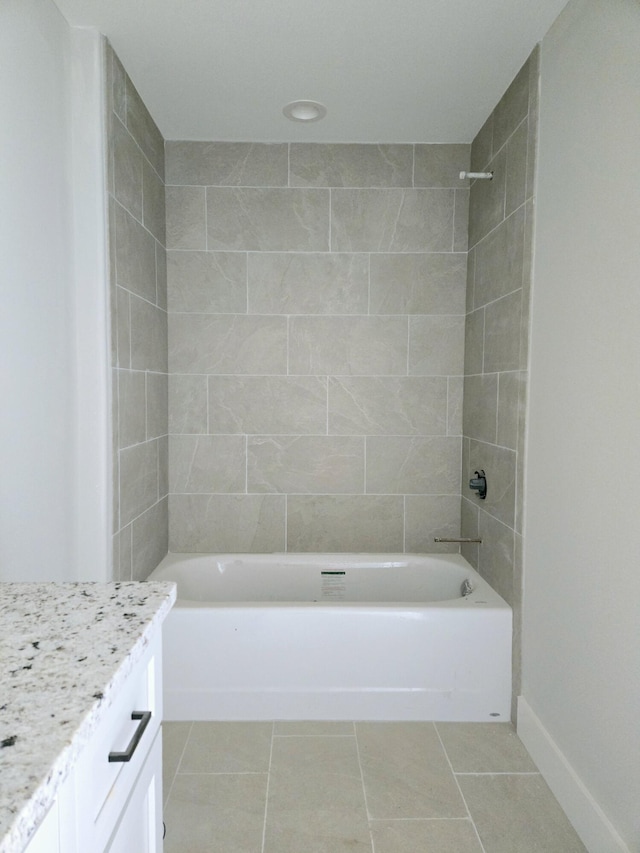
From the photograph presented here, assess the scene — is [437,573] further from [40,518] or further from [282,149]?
[282,149]

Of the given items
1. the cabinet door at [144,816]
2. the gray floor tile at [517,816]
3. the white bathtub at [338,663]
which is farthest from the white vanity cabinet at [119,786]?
the white bathtub at [338,663]

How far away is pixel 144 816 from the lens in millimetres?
933

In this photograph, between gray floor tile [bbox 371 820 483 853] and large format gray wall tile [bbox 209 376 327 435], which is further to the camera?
large format gray wall tile [bbox 209 376 327 435]

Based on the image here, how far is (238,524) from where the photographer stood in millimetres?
2949

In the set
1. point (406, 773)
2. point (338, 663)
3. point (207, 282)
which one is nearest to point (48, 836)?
point (406, 773)

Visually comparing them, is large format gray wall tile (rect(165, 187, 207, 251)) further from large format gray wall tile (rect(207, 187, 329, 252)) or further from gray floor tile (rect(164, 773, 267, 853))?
Result: gray floor tile (rect(164, 773, 267, 853))

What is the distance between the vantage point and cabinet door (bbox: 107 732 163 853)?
0.81m

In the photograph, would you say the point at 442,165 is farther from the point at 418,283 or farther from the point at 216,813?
the point at 216,813

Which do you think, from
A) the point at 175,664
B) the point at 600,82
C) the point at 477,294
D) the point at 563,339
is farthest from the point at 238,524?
the point at 600,82

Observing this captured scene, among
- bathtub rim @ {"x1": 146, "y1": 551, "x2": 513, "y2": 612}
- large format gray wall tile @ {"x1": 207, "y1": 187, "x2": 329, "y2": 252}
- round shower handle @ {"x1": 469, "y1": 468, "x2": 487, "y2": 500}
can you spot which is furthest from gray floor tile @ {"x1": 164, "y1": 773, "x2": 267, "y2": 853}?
large format gray wall tile @ {"x1": 207, "y1": 187, "x2": 329, "y2": 252}

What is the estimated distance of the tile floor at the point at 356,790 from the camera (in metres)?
1.66

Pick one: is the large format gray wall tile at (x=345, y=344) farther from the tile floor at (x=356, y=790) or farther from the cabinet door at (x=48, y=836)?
the cabinet door at (x=48, y=836)

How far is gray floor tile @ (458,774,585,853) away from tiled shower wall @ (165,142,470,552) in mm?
1219

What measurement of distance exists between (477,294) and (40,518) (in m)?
2.03
